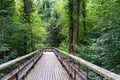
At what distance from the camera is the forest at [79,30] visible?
6.20m

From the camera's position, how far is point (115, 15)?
634 cm

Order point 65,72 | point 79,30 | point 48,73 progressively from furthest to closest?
point 79,30, point 65,72, point 48,73

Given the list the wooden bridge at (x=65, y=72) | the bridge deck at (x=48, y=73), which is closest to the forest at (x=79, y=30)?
the wooden bridge at (x=65, y=72)

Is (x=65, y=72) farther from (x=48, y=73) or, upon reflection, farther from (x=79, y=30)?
(x=79, y=30)

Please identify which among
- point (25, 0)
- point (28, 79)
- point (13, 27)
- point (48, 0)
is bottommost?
point (28, 79)

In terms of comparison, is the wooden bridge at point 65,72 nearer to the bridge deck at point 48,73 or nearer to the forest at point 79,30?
the bridge deck at point 48,73

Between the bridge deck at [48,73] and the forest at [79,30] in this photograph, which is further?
the bridge deck at [48,73]

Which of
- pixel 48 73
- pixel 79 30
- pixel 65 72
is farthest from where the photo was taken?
pixel 79 30

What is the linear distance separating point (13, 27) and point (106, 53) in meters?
10.9

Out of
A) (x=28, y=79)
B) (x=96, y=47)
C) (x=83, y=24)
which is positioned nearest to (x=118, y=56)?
(x=96, y=47)

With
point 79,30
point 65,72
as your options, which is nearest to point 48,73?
point 65,72

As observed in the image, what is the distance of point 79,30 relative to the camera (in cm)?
1925

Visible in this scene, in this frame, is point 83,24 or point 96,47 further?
point 83,24

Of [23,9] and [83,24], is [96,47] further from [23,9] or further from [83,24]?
[23,9]
